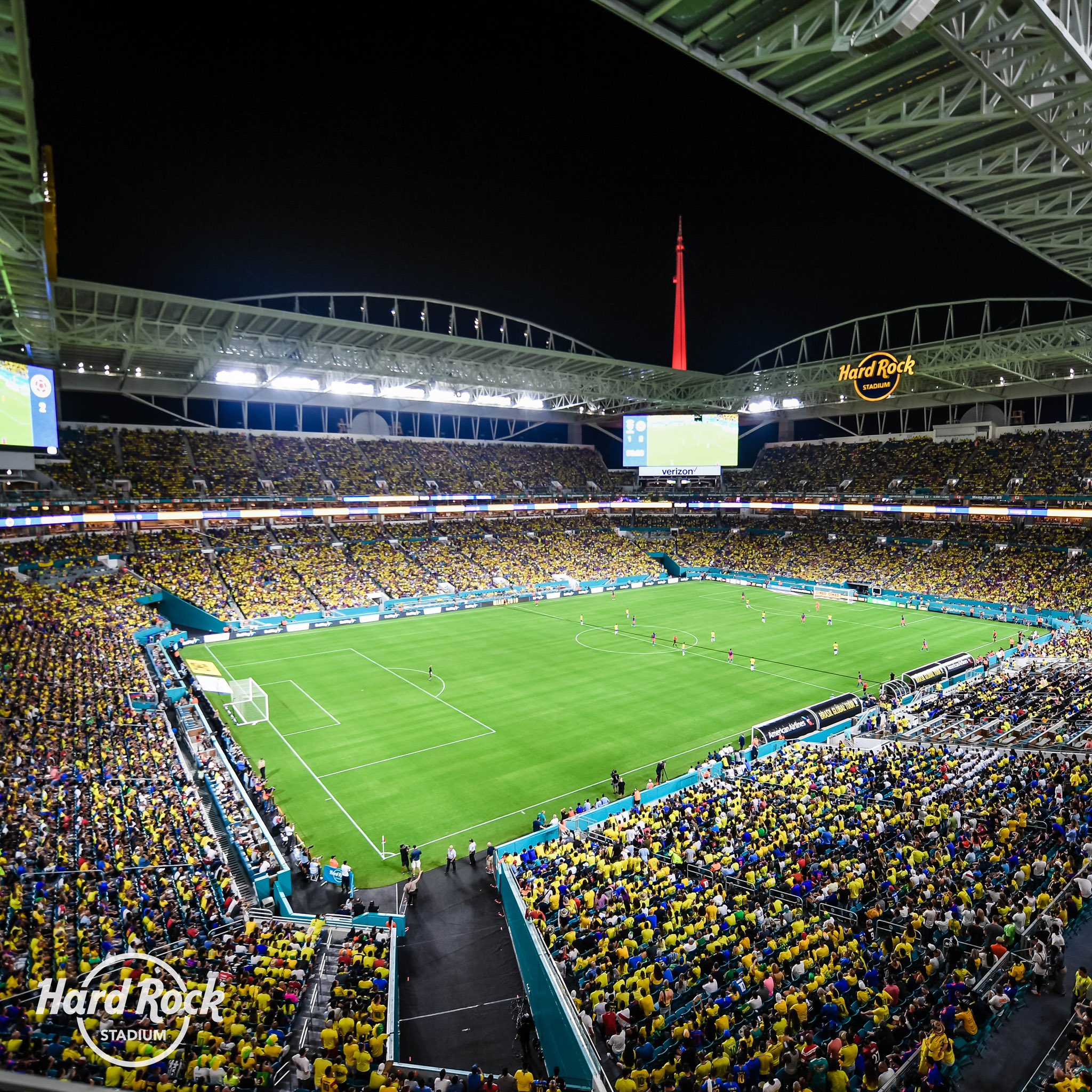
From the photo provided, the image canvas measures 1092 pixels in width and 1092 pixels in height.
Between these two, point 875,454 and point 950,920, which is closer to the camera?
point 950,920

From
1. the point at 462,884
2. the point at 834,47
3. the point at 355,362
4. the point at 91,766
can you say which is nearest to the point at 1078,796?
the point at 462,884

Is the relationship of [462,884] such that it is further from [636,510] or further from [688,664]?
[636,510]

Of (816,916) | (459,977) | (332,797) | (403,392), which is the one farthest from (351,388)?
(816,916)

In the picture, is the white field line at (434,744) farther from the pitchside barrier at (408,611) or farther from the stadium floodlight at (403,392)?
the stadium floodlight at (403,392)

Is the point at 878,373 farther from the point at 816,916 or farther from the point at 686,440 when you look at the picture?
the point at 816,916

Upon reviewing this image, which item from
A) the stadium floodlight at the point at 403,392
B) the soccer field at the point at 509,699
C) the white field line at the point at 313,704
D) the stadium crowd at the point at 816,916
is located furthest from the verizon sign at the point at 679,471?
the stadium crowd at the point at 816,916

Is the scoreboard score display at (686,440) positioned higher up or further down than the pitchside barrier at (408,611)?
higher up
